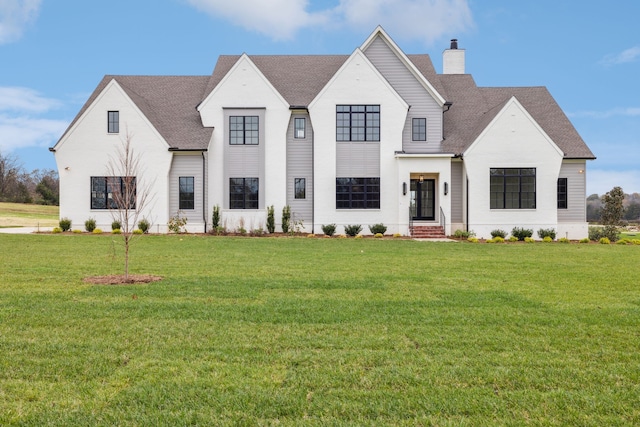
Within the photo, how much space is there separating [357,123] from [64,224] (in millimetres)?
16576

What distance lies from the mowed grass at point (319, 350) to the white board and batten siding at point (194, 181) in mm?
14901

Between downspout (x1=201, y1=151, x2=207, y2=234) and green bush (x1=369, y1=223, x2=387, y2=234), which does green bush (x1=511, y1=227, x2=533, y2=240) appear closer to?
green bush (x1=369, y1=223, x2=387, y2=234)

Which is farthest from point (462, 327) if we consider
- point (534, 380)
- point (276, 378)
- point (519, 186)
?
point (519, 186)

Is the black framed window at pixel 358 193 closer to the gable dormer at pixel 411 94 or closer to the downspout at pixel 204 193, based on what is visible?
the gable dormer at pixel 411 94

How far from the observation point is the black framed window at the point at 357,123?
25141 mm

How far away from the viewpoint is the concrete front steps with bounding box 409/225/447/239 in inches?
943

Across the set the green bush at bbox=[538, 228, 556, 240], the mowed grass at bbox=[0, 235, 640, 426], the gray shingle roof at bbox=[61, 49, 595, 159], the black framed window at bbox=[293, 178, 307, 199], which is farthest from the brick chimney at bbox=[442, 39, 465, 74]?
the mowed grass at bbox=[0, 235, 640, 426]

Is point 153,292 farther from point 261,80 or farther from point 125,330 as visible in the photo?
point 261,80

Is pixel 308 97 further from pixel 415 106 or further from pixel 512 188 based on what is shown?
pixel 512 188

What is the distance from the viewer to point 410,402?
150 inches

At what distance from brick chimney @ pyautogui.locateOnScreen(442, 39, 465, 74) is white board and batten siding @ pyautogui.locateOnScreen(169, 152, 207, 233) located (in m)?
17.3

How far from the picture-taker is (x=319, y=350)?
507cm

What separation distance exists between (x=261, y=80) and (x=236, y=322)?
69.0 ft

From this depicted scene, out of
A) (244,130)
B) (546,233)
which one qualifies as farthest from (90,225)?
(546,233)
